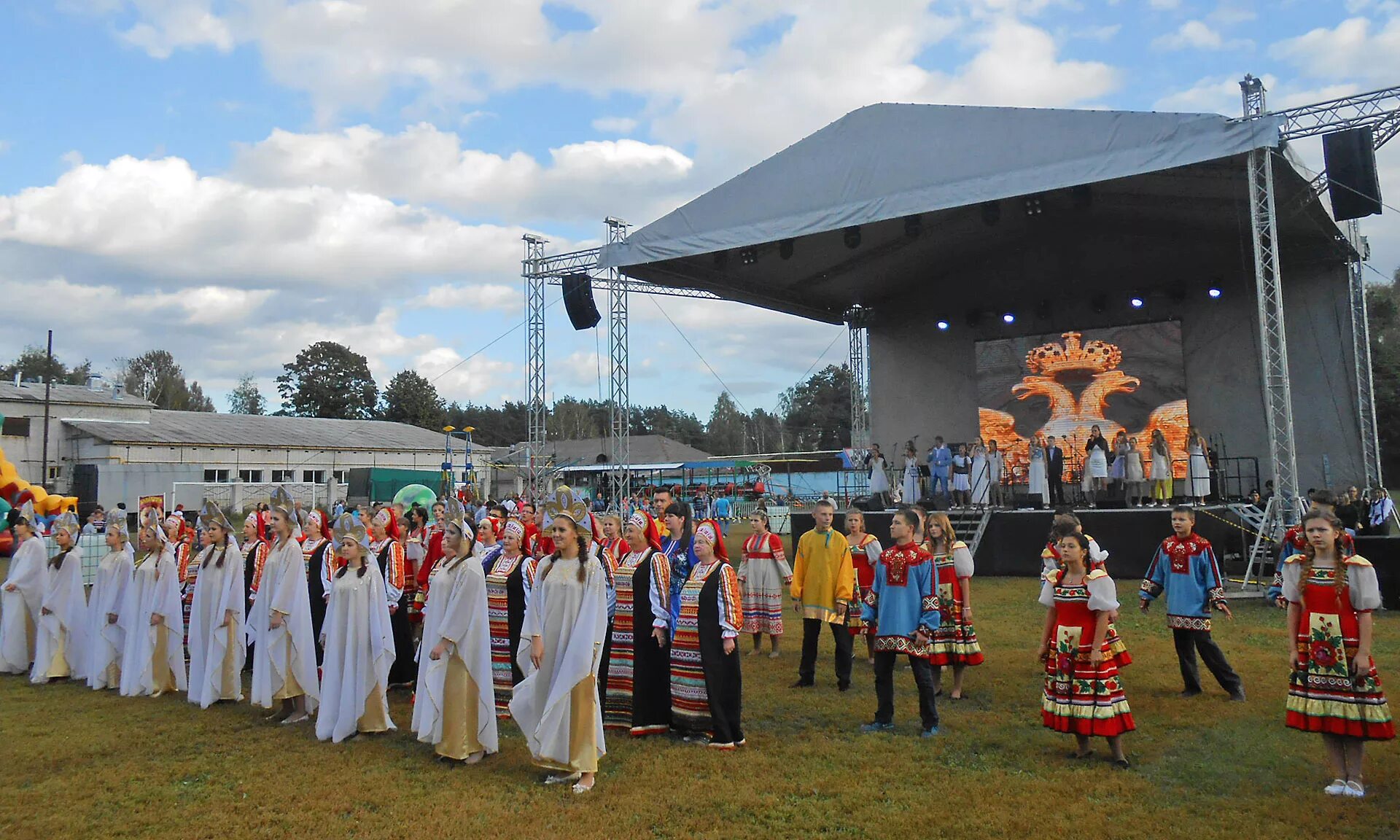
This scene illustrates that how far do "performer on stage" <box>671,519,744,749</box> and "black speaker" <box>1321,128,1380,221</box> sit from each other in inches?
438

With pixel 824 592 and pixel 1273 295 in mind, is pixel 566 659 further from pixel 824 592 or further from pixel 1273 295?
pixel 1273 295

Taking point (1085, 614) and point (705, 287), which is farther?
point (705, 287)

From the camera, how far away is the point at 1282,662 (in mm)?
8320

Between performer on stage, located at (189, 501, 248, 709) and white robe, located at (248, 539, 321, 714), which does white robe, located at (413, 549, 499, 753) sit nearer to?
white robe, located at (248, 539, 321, 714)

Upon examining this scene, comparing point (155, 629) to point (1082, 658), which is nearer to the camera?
point (1082, 658)

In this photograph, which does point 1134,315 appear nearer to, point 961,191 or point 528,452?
point 961,191

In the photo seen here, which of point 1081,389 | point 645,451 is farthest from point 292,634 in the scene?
point 645,451

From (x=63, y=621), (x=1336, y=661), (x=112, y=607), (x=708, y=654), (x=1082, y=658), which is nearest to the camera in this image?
(x=1336, y=661)

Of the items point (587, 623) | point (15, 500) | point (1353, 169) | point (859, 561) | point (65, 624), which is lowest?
point (65, 624)

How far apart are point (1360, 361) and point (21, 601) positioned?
21866 mm

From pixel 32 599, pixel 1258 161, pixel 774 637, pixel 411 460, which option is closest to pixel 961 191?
pixel 1258 161

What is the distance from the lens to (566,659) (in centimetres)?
535

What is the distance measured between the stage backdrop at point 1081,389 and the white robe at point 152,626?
1666 cm

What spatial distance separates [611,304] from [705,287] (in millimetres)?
2372
